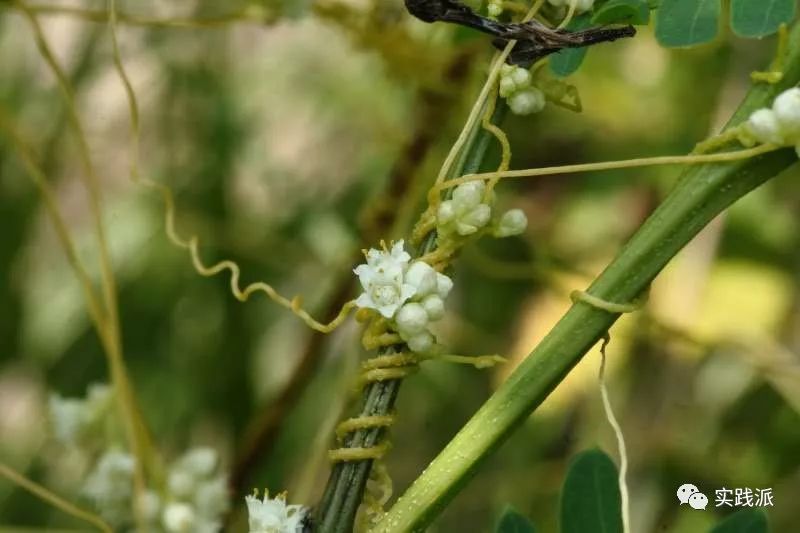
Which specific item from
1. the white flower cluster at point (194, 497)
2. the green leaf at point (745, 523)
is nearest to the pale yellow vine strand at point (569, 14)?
the green leaf at point (745, 523)

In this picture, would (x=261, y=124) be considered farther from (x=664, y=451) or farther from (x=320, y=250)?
(x=664, y=451)

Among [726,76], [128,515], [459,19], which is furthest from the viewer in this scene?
[726,76]

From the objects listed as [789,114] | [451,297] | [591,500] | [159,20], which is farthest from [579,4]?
[451,297]

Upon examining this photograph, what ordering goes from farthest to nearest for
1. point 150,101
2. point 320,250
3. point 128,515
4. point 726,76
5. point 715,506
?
1. point 150,101
2. point 320,250
3. point 726,76
4. point 715,506
5. point 128,515

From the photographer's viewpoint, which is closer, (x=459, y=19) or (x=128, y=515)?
(x=459, y=19)

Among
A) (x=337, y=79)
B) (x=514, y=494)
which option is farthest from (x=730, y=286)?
(x=337, y=79)

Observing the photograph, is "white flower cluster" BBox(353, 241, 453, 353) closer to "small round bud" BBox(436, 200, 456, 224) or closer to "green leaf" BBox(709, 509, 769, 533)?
"small round bud" BBox(436, 200, 456, 224)

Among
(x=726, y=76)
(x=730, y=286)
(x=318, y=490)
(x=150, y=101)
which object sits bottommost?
(x=318, y=490)

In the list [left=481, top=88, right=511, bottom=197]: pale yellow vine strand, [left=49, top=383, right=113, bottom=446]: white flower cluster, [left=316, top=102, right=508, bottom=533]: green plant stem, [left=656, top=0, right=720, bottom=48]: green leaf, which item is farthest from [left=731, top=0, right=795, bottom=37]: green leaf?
[left=49, top=383, right=113, bottom=446]: white flower cluster
